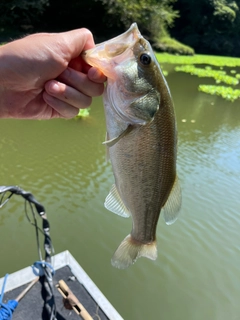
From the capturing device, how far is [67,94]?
6.40 feet

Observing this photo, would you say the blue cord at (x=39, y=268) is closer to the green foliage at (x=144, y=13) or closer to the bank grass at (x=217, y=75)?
the bank grass at (x=217, y=75)

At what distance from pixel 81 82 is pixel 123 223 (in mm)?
4138

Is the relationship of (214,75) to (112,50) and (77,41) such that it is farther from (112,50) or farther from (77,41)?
(112,50)

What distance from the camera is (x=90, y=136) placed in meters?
9.10

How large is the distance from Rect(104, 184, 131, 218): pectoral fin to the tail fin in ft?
0.65

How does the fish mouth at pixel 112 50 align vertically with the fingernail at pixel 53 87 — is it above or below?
above

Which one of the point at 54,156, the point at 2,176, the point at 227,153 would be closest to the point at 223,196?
the point at 227,153

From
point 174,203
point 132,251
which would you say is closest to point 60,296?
point 132,251

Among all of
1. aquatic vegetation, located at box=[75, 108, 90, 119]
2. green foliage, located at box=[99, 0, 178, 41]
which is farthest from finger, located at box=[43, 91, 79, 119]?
green foliage, located at box=[99, 0, 178, 41]

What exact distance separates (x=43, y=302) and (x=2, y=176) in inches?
155

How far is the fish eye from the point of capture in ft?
5.59

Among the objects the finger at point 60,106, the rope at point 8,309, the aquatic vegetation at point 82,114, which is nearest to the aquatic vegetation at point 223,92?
the aquatic vegetation at point 82,114

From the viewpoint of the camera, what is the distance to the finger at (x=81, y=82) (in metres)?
1.91

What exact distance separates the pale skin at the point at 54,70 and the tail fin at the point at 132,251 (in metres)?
0.88
